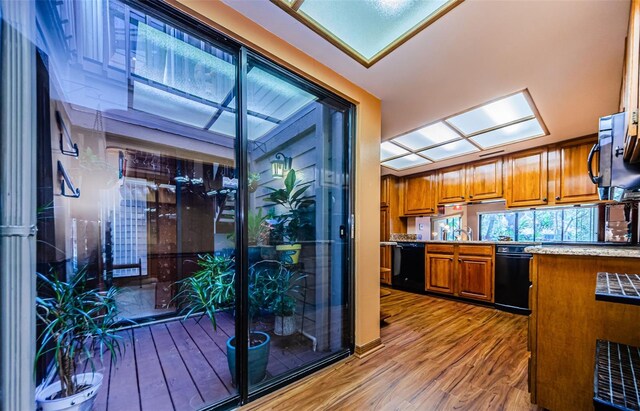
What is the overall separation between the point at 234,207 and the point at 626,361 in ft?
5.83

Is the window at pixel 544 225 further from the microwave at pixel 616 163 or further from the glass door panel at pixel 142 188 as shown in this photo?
the glass door panel at pixel 142 188

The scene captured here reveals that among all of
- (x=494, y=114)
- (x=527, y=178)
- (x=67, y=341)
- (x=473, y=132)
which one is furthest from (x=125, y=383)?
(x=527, y=178)

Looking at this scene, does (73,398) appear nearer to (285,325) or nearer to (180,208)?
(285,325)

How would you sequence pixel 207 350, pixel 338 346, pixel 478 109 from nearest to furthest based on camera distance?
pixel 207 350, pixel 338 346, pixel 478 109

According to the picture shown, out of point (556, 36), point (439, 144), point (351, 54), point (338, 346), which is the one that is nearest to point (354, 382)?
point (338, 346)

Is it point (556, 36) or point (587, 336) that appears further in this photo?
point (556, 36)

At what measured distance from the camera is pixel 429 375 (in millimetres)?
1694

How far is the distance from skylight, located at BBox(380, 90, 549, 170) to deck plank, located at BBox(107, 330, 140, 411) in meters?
3.29

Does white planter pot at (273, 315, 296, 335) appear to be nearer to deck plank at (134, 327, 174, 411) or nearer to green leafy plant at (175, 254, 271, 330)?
green leafy plant at (175, 254, 271, 330)

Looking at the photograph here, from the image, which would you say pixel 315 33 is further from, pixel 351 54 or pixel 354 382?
pixel 354 382

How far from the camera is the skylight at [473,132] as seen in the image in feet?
7.73

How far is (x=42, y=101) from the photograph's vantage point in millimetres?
1108

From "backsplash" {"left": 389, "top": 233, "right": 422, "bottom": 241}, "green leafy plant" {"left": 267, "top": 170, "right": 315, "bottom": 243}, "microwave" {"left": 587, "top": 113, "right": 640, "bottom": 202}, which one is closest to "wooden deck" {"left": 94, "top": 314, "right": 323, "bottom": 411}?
"green leafy plant" {"left": 267, "top": 170, "right": 315, "bottom": 243}

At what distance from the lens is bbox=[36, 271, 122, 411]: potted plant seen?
0.98m
